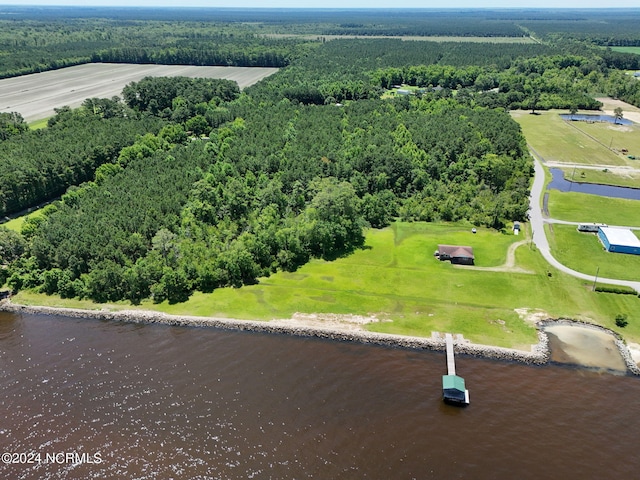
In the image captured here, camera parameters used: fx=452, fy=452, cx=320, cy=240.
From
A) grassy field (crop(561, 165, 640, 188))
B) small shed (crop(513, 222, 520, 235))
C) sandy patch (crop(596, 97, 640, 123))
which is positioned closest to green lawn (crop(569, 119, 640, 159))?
grassy field (crop(561, 165, 640, 188))

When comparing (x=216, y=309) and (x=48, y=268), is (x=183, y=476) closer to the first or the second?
(x=216, y=309)

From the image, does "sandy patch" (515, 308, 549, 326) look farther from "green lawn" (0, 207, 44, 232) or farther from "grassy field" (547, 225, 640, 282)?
"green lawn" (0, 207, 44, 232)

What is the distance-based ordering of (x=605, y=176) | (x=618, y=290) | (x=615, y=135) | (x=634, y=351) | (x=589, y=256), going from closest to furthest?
(x=634, y=351), (x=618, y=290), (x=589, y=256), (x=605, y=176), (x=615, y=135)

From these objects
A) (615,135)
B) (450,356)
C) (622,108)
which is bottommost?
(450,356)

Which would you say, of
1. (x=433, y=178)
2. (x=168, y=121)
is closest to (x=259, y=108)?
(x=168, y=121)

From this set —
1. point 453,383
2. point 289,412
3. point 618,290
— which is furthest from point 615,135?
point 289,412

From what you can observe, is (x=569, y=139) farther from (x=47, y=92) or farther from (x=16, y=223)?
(x=47, y=92)
